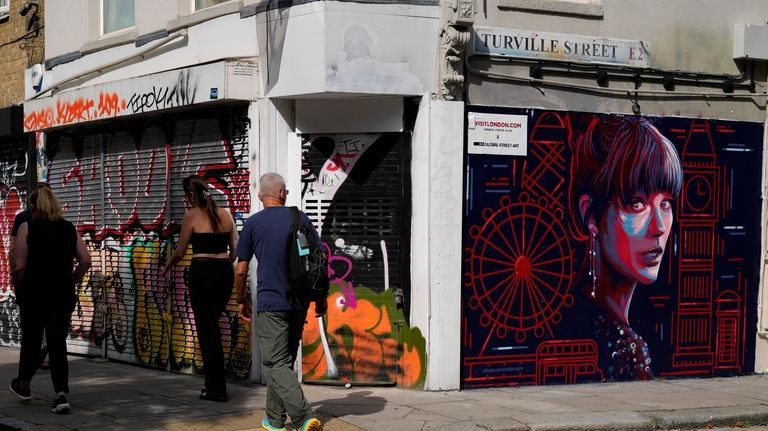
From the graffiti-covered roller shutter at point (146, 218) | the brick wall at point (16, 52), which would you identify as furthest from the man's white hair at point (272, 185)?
the brick wall at point (16, 52)

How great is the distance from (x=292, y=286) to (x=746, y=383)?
5.60 metres

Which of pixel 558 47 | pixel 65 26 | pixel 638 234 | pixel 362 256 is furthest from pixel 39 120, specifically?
pixel 638 234

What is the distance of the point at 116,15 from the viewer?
1324 cm

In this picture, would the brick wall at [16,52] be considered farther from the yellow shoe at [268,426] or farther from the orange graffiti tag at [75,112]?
the yellow shoe at [268,426]

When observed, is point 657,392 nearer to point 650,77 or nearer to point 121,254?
point 650,77

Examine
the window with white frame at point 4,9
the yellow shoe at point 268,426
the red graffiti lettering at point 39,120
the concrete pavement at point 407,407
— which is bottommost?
the concrete pavement at point 407,407

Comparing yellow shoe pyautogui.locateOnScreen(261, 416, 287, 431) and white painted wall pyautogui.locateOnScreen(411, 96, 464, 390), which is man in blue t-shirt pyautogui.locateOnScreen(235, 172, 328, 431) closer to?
yellow shoe pyautogui.locateOnScreen(261, 416, 287, 431)

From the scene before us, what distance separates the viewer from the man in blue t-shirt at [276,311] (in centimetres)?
803

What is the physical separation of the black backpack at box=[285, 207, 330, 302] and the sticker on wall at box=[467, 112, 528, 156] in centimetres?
281

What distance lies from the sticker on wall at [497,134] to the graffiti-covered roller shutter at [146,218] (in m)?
2.11

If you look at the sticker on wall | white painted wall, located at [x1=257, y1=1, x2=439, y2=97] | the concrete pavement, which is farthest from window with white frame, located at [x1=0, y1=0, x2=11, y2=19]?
the sticker on wall

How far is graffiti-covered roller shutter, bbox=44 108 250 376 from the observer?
11.2 m

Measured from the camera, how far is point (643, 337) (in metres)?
11.6

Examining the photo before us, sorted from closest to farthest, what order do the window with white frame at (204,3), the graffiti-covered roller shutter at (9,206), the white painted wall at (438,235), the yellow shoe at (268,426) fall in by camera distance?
the yellow shoe at (268,426), the white painted wall at (438,235), the window with white frame at (204,3), the graffiti-covered roller shutter at (9,206)
